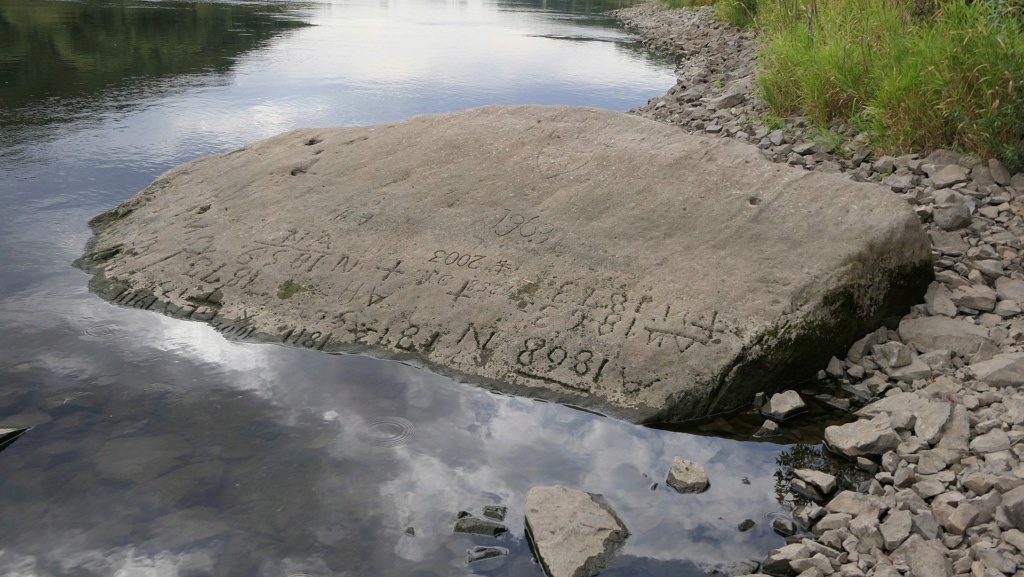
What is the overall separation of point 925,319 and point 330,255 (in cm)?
351

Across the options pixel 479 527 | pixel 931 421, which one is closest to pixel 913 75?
pixel 931 421

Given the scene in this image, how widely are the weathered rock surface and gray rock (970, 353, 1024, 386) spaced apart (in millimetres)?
1987

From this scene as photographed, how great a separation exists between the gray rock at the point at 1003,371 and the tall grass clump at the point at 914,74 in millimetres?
2138

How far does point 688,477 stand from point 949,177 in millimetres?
3369

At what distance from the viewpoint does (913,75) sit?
5.98m

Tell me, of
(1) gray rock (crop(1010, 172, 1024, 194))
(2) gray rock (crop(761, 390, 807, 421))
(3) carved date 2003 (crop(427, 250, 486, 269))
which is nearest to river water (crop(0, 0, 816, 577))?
(2) gray rock (crop(761, 390, 807, 421))

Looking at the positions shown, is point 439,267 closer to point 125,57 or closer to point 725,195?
point 725,195

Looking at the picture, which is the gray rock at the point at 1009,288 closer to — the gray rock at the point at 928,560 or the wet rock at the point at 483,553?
the gray rock at the point at 928,560

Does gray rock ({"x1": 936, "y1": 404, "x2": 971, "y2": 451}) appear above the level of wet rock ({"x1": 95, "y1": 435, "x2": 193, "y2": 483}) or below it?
above

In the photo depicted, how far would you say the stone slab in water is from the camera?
4145 millimetres

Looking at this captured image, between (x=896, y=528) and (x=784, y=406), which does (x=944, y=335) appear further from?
(x=896, y=528)

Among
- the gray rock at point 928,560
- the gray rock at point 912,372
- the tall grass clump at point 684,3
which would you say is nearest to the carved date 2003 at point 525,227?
the gray rock at point 912,372

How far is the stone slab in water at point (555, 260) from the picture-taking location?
163 inches

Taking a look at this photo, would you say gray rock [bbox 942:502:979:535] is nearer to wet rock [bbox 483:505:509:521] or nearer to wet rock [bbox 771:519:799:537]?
wet rock [bbox 771:519:799:537]
